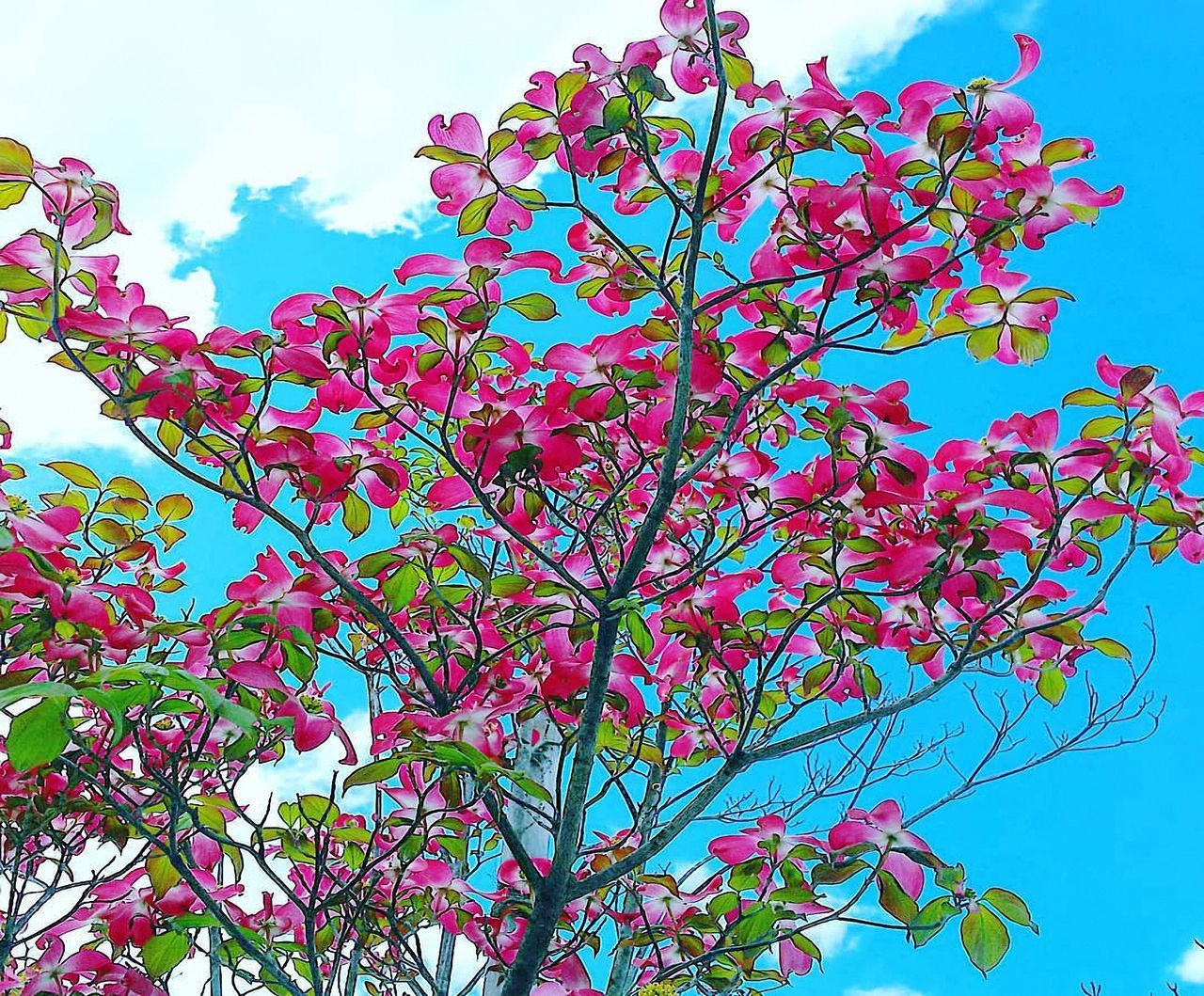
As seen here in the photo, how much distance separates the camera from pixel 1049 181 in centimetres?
160

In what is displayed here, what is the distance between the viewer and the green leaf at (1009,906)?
5.02ft

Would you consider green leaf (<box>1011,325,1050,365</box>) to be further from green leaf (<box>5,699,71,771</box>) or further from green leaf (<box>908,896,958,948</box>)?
green leaf (<box>5,699,71,771</box>)

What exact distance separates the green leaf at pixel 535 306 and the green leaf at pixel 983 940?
1.03 metres

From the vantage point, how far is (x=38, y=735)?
2.82 ft

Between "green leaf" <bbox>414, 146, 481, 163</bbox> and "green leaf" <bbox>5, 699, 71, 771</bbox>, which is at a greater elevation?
"green leaf" <bbox>414, 146, 481, 163</bbox>

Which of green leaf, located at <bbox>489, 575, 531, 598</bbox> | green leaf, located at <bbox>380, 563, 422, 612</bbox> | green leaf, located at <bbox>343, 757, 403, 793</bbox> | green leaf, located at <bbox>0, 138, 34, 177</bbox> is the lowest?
green leaf, located at <bbox>343, 757, 403, 793</bbox>

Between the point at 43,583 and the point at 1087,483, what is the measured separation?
5.12 ft

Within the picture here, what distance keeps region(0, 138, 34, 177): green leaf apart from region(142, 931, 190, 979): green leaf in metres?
1.13

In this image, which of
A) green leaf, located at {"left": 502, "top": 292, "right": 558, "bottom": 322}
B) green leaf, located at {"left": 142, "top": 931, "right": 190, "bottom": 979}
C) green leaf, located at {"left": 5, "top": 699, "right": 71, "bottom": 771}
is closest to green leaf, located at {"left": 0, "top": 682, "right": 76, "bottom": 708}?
green leaf, located at {"left": 5, "top": 699, "right": 71, "bottom": 771}

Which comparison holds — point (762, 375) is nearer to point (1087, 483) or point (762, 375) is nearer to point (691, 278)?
point (691, 278)

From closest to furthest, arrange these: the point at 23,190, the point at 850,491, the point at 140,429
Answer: the point at 23,190
the point at 140,429
the point at 850,491

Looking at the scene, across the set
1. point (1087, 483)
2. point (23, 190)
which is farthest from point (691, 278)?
point (23, 190)

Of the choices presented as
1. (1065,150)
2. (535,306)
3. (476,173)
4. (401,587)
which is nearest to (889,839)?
(401,587)

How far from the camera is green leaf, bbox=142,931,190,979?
1691mm
